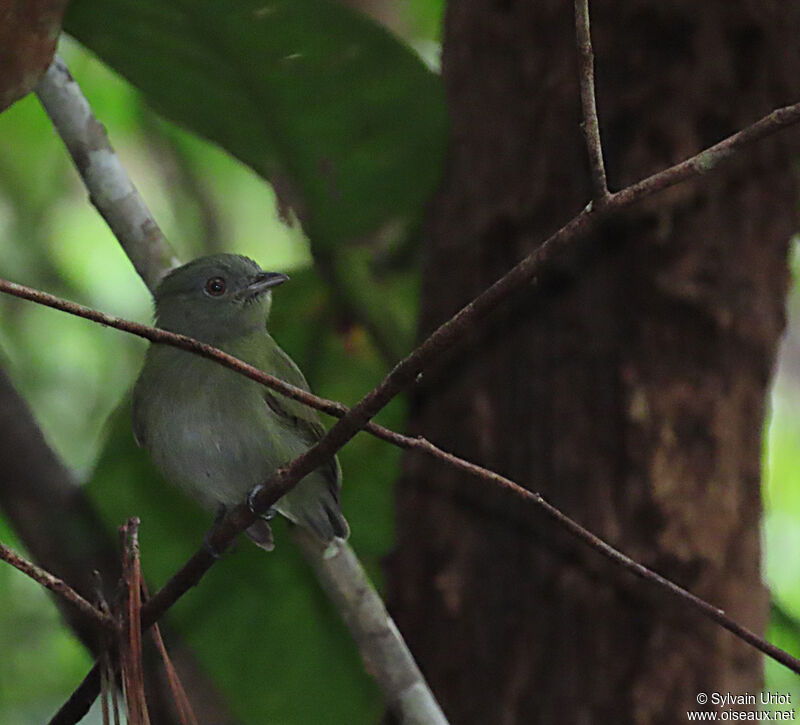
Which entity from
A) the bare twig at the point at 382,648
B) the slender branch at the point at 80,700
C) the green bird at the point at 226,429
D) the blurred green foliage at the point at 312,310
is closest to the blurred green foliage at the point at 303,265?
the blurred green foliage at the point at 312,310

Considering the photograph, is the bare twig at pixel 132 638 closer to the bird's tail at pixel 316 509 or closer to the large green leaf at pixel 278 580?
the bird's tail at pixel 316 509

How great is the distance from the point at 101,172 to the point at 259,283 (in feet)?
1.48

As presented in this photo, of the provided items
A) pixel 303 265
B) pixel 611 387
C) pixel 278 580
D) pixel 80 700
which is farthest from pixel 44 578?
pixel 303 265

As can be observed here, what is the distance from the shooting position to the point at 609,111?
284cm

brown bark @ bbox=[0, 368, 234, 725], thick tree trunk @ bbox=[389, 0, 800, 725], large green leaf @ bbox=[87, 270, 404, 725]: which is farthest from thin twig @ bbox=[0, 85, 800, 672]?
large green leaf @ bbox=[87, 270, 404, 725]

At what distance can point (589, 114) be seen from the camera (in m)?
1.25

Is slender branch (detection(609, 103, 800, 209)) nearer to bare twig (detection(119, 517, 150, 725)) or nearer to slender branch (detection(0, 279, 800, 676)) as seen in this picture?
slender branch (detection(0, 279, 800, 676))

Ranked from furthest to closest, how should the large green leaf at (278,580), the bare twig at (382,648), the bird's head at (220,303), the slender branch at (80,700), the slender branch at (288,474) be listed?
the large green leaf at (278,580) → the bird's head at (220,303) → the bare twig at (382,648) → the slender branch at (80,700) → the slender branch at (288,474)

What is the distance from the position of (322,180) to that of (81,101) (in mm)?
711

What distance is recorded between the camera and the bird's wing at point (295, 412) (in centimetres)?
241

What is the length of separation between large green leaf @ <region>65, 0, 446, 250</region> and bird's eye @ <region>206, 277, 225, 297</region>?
450 millimetres

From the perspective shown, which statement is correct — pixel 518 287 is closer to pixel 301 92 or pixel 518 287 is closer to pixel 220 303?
pixel 220 303

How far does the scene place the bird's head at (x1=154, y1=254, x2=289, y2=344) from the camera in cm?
260

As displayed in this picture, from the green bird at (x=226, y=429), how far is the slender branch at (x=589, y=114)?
117cm
